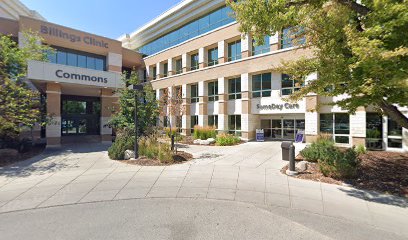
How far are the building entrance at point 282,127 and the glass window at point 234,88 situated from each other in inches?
149

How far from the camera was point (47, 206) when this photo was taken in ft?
17.5

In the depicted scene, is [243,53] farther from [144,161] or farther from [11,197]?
[11,197]

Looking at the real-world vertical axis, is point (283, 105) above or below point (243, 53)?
below

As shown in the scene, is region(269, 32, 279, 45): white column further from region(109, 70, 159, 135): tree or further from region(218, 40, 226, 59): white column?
region(109, 70, 159, 135): tree

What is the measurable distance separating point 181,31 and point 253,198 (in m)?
26.0

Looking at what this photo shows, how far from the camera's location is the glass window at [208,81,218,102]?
22.5 metres

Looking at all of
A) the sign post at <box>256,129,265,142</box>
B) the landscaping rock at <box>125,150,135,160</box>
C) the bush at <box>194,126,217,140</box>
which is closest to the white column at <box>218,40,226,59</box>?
the bush at <box>194,126,217,140</box>

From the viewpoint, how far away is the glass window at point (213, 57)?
22.8 m

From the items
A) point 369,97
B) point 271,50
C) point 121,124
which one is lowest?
point 121,124

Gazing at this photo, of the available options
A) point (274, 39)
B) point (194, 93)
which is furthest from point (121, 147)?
point (274, 39)

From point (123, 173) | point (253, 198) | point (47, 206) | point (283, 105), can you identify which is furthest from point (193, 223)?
point (283, 105)

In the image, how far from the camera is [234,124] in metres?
20.9

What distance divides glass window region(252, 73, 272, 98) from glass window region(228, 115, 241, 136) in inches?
115

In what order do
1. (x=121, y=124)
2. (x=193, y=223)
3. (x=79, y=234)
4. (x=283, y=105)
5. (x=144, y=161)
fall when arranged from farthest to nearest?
(x=283, y=105) < (x=121, y=124) < (x=144, y=161) < (x=193, y=223) < (x=79, y=234)
